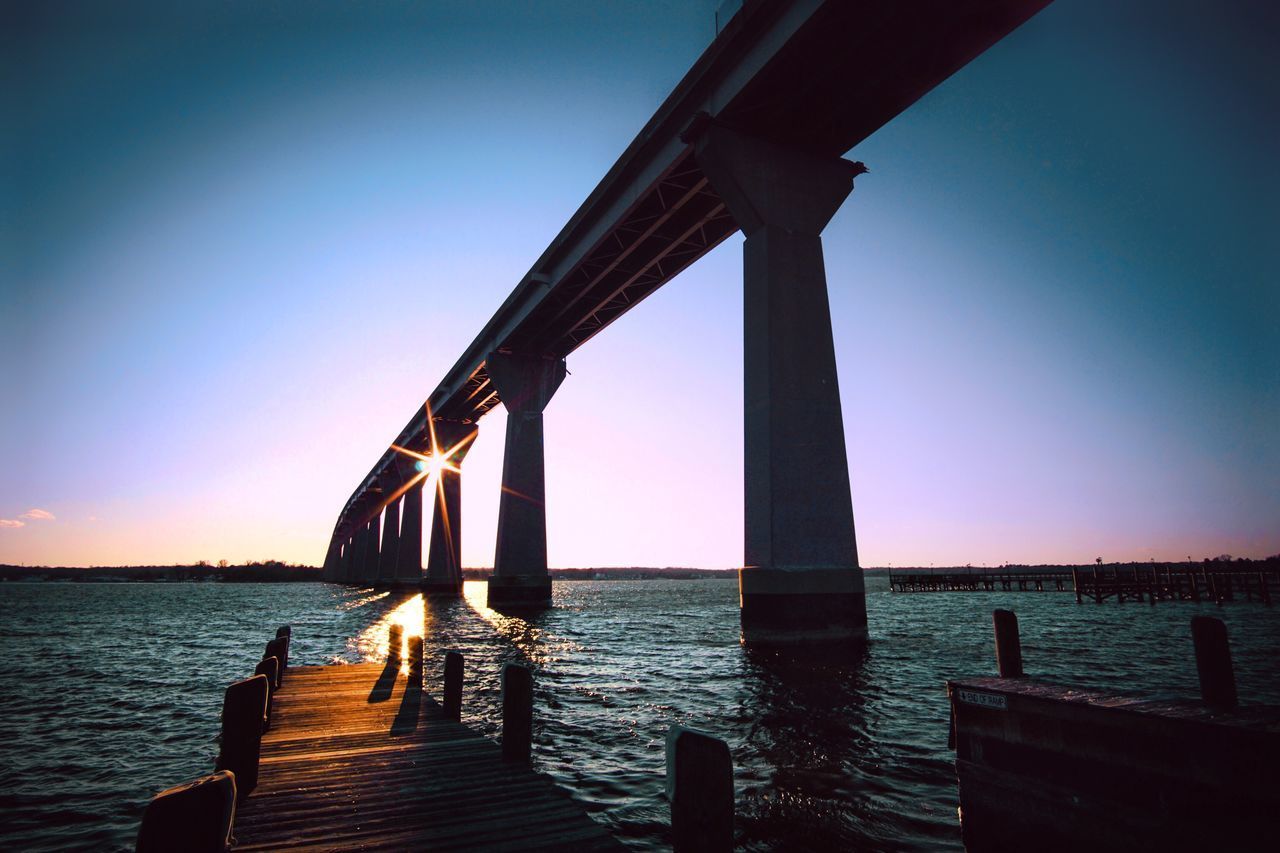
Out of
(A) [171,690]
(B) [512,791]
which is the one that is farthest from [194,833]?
(A) [171,690]

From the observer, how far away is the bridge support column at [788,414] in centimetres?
1652

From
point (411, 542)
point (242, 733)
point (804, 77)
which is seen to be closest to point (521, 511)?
point (804, 77)

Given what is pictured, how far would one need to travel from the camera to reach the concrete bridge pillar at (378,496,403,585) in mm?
84875

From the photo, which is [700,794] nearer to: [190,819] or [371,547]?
[190,819]

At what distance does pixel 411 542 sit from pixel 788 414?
6244cm

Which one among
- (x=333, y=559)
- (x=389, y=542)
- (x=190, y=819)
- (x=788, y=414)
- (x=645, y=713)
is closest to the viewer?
(x=190, y=819)

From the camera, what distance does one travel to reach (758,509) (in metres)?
17.4

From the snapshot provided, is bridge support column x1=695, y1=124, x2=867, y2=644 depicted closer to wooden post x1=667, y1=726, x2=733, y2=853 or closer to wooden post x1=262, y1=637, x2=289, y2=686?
wooden post x1=262, y1=637, x2=289, y2=686

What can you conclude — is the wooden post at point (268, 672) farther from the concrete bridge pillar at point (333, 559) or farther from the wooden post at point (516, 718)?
the concrete bridge pillar at point (333, 559)

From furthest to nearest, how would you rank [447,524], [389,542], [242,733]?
1. [389,542]
2. [447,524]
3. [242,733]

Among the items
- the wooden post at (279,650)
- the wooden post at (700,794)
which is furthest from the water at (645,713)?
the wooden post at (700,794)

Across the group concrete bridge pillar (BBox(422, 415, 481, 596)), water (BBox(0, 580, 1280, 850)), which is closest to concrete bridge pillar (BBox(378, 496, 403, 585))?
concrete bridge pillar (BBox(422, 415, 481, 596))

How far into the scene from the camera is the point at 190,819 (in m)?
2.78

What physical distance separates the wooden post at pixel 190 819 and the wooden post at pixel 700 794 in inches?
82.2
